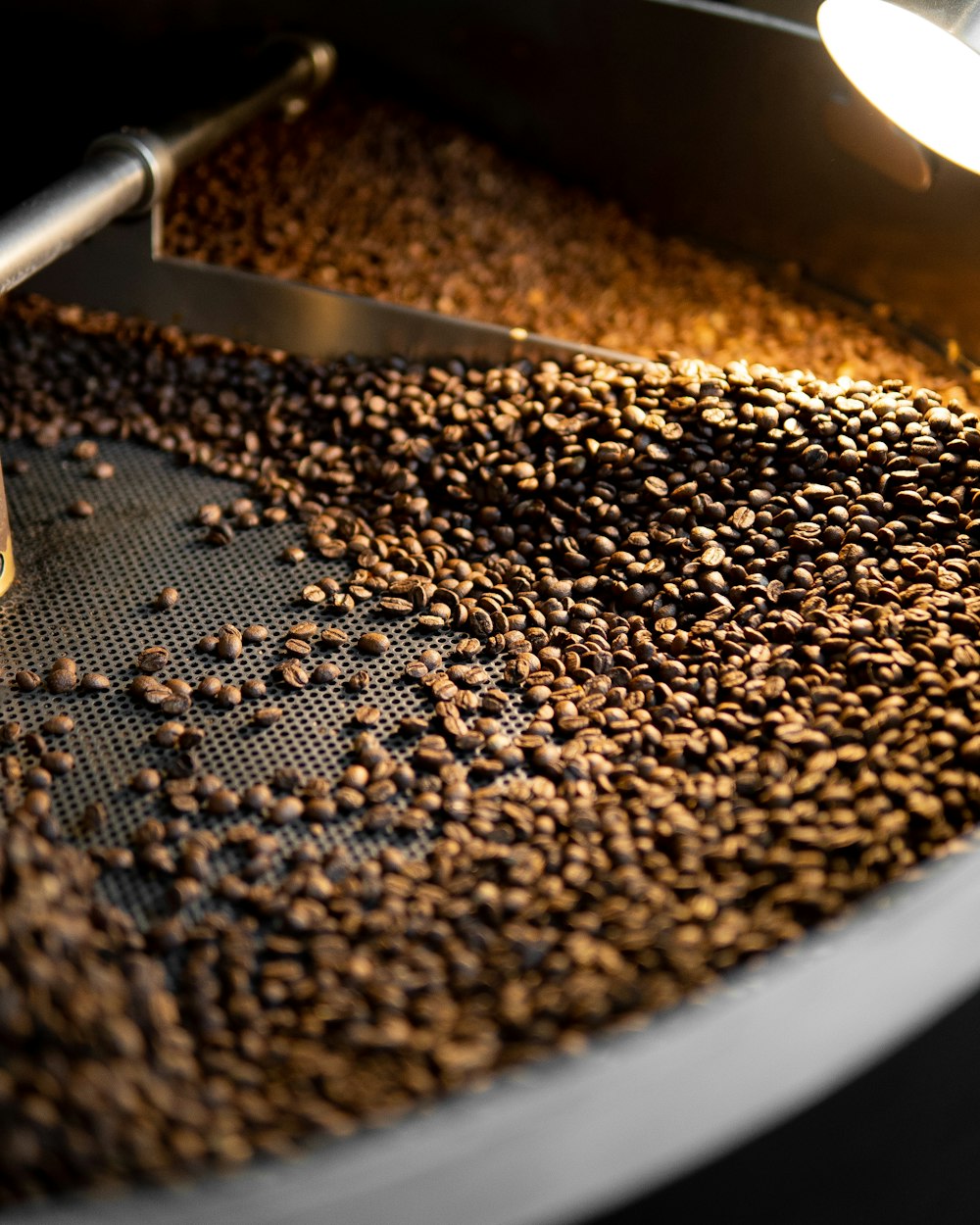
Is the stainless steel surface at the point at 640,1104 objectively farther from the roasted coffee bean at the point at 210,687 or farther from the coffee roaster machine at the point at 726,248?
the roasted coffee bean at the point at 210,687

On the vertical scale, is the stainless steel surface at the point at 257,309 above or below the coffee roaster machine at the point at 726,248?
below

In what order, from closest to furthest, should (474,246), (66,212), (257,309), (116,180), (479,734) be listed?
(479,734), (66,212), (116,180), (257,309), (474,246)

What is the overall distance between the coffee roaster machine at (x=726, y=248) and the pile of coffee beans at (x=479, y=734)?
90 mm

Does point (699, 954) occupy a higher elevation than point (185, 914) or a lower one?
higher

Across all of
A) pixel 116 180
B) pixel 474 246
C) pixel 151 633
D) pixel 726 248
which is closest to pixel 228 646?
pixel 151 633

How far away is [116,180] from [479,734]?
1.06m

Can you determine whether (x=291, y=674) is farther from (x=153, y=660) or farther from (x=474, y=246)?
(x=474, y=246)

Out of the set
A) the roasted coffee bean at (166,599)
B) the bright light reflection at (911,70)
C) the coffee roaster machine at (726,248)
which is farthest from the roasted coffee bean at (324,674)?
the bright light reflection at (911,70)

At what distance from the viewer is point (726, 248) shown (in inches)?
85.7

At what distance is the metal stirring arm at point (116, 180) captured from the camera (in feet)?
5.00


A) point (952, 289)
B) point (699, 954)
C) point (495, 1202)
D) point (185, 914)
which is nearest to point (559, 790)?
point (699, 954)

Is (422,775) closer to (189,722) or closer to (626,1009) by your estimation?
(189,722)

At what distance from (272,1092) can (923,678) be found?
80 centimetres

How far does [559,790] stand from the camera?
1.22m
